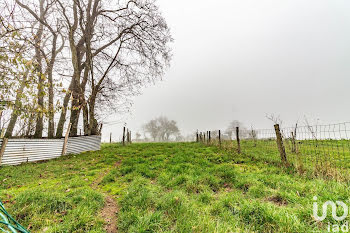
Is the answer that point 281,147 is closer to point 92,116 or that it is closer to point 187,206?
point 187,206

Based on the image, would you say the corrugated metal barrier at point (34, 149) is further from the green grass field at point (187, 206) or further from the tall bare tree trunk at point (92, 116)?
the green grass field at point (187, 206)

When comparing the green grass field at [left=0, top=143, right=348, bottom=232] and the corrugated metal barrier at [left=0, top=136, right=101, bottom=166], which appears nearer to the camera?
the green grass field at [left=0, top=143, right=348, bottom=232]

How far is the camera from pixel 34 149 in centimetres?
809

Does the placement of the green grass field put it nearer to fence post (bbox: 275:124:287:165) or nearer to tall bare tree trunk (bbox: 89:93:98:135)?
fence post (bbox: 275:124:287:165)

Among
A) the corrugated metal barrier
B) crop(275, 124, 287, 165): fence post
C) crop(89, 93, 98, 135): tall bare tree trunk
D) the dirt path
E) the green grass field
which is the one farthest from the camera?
crop(89, 93, 98, 135): tall bare tree trunk

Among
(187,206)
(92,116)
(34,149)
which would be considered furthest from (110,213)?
(92,116)

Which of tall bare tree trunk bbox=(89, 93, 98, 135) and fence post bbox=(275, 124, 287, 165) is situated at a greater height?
tall bare tree trunk bbox=(89, 93, 98, 135)

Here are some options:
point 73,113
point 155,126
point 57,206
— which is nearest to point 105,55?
point 73,113

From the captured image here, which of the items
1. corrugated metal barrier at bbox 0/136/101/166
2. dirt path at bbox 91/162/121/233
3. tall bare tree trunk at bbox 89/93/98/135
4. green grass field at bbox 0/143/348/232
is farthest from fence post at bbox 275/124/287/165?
tall bare tree trunk at bbox 89/93/98/135

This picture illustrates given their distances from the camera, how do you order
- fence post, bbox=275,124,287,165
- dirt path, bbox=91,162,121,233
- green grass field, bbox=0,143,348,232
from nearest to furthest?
green grass field, bbox=0,143,348,232 → dirt path, bbox=91,162,121,233 → fence post, bbox=275,124,287,165

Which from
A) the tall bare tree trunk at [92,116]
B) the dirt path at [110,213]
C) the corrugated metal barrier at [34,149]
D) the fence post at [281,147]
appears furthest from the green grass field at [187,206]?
the tall bare tree trunk at [92,116]

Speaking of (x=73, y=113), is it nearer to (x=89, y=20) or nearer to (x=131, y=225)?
(x=89, y=20)

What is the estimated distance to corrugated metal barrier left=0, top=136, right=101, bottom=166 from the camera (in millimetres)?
7060

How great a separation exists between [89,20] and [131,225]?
1505 centimetres
